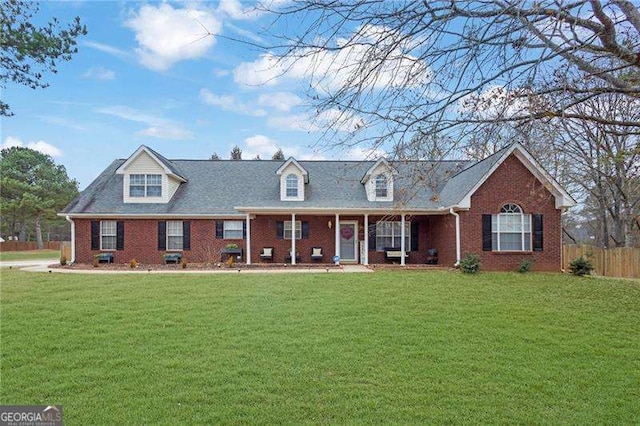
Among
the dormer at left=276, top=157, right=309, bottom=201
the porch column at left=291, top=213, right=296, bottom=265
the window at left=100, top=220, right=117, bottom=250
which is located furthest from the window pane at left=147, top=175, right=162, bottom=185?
the porch column at left=291, top=213, right=296, bottom=265

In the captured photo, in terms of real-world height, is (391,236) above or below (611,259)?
above

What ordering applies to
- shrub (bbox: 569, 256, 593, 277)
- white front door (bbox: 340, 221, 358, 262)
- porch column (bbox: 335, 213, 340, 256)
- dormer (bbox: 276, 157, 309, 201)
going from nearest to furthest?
1. shrub (bbox: 569, 256, 593, 277)
2. porch column (bbox: 335, 213, 340, 256)
3. dormer (bbox: 276, 157, 309, 201)
4. white front door (bbox: 340, 221, 358, 262)

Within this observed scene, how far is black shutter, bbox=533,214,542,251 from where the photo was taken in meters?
16.0

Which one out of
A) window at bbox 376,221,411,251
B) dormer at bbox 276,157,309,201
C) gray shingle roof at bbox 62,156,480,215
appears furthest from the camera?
dormer at bbox 276,157,309,201

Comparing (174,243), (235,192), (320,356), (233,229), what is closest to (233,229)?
(233,229)

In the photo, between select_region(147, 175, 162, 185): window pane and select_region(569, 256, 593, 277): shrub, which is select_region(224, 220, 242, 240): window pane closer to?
select_region(147, 175, 162, 185): window pane

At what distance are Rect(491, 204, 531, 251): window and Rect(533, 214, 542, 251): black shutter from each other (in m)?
0.19

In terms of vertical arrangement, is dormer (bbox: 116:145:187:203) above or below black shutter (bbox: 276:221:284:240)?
above

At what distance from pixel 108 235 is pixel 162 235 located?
2.64 meters

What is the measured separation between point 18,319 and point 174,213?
11.4 metres

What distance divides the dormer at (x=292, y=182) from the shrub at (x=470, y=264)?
27.0 feet

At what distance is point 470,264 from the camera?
583 inches

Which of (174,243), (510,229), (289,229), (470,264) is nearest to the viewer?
(470,264)

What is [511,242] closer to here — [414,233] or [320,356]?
[414,233]
